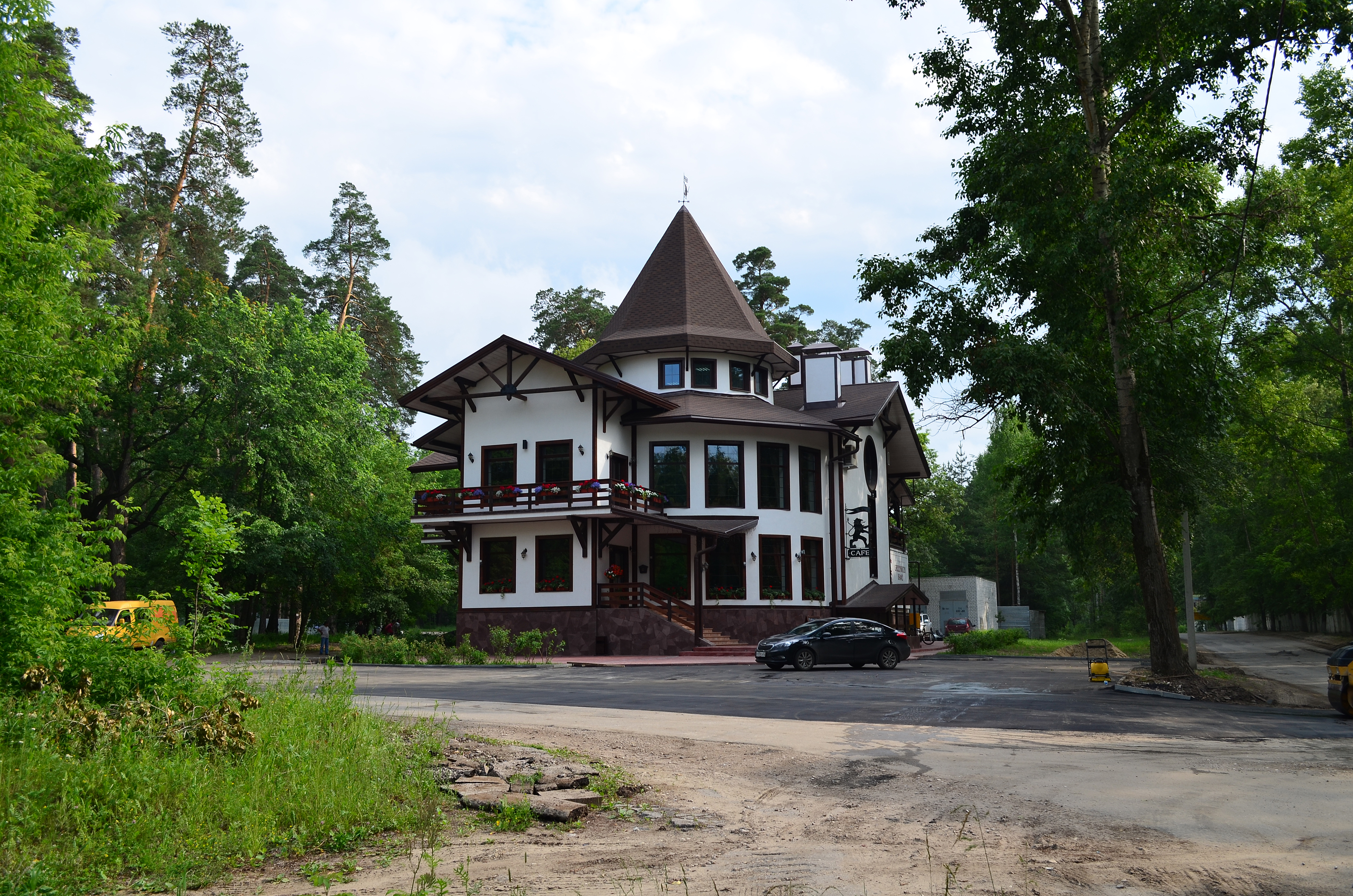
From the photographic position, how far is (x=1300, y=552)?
1661 inches

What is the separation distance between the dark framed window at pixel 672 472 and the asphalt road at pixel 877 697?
1015 cm

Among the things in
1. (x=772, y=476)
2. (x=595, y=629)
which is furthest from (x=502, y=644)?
(x=772, y=476)

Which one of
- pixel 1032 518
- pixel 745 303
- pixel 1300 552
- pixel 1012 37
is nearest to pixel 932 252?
pixel 1012 37

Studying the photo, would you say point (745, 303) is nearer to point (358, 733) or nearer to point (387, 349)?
point (387, 349)

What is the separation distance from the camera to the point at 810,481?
37.8m

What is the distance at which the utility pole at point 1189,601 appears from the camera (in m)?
21.1

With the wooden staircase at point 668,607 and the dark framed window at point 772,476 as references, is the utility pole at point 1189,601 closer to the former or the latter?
the wooden staircase at point 668,607

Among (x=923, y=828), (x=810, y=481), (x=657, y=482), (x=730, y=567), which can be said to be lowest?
(x=923, y=828)

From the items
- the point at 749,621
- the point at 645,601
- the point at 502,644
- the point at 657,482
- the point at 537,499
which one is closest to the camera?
the point at 502,644

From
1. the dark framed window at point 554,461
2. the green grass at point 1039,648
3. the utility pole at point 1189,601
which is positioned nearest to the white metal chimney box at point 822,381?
the green grass at point 1039,648

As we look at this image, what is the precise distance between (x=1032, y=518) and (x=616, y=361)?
1983 cm

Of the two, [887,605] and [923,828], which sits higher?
[887,605]

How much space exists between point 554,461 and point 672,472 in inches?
187

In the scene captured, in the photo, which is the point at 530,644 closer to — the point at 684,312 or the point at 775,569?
the point at 775,569
